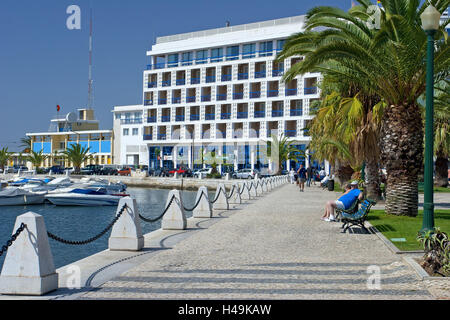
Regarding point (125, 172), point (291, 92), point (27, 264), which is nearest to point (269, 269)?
point (27, 264)

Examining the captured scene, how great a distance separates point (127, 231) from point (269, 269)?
132 inches

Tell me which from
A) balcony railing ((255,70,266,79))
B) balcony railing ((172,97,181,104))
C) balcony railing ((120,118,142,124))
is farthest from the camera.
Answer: balcony railing ((120,118,142,124))

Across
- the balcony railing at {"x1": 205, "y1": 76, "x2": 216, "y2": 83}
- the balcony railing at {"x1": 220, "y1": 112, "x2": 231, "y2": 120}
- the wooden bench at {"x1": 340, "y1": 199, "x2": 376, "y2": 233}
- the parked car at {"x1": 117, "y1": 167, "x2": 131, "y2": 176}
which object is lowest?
the parked car at {"x1": 117, "y1": 167, "x2": 131, "y2": 176}

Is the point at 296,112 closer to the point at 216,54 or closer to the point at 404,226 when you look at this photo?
the point at 216,54

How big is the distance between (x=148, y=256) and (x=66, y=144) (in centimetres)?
9733

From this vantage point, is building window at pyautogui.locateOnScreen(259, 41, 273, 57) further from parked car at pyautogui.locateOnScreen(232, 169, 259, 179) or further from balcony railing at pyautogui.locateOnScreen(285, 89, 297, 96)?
parked car at pyautogui.locateOnScreen(232, 169, 259, 179)

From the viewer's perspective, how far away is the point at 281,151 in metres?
63.8

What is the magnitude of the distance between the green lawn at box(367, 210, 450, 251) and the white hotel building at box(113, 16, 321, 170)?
49.0 meters

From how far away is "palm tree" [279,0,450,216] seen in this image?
1559 cm

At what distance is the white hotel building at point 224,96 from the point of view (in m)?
67.4

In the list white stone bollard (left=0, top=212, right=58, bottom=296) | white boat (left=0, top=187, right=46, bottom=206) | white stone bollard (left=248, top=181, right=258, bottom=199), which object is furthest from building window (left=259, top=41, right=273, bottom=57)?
white stone bollard (left=0, top=212, right=58, bottom=296)

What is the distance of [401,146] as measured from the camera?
55.1ft
